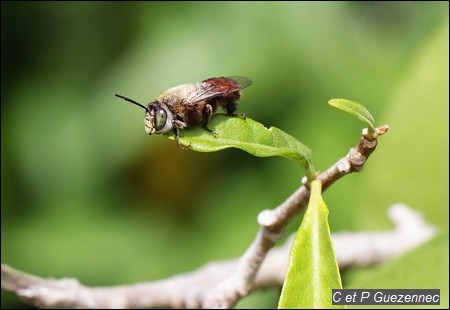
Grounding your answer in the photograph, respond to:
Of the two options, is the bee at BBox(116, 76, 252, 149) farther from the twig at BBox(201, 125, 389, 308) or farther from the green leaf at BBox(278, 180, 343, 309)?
the green leaf at BBox(278, 180, 343, 309)

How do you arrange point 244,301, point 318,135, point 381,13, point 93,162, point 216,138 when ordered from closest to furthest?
point 216,138, point 244,301, point 318,135, point 93,162, point 381,13

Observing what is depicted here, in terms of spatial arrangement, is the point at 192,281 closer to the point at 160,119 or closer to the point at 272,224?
the point at 160,119

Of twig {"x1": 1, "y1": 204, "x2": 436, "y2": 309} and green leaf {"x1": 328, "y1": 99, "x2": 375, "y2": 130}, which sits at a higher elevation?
green leaf {"x1": 328, "y1": 99, "x2": 375, "y2": 130}

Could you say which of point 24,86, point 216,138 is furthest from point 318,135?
point 216,138

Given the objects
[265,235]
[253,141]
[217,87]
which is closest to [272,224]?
[265,235]

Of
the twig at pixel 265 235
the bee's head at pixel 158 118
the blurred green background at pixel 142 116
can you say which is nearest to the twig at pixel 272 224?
the twig at pixel 265 235

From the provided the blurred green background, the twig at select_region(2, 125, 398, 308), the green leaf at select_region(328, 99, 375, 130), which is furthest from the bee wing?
the blurred green background

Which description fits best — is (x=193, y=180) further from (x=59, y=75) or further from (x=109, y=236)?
(x=59, y=75)
